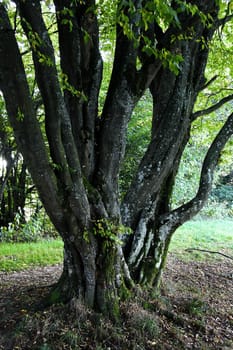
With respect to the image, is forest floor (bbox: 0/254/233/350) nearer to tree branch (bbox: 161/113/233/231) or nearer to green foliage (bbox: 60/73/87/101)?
tree branch (bbox: 161/113/233/231)

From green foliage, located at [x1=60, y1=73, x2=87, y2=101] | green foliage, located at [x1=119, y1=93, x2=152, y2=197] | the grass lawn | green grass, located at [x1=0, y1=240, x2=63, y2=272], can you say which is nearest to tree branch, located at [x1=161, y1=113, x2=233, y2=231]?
green foliage, located at [x1=60, y1=73, x2=87, y2=101]

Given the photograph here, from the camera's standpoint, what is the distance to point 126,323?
3.37 meters

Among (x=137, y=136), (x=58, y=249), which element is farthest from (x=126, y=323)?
(x=137, y=136)

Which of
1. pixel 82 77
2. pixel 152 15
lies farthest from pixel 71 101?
pixel 152 15

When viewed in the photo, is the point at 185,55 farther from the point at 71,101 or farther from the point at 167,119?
the point at 71,101

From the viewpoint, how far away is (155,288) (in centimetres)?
421

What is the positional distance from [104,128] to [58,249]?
15.6 feet

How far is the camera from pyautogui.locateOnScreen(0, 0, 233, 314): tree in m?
2.64

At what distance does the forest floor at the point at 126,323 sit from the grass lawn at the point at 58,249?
1586 millimetres

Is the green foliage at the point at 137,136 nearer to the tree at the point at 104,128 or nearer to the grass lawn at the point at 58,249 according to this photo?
the grass lawn at the point at 58,249

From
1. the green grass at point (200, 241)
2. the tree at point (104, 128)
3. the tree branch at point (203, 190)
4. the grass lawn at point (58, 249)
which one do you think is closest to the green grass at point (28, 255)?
the grass lawn at point (58, 249)

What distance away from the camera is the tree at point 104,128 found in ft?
8.66

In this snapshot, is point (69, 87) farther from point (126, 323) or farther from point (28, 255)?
point (28, 255)

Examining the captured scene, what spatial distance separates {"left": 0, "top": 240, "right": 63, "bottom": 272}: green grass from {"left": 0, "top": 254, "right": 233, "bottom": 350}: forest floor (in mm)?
1407
